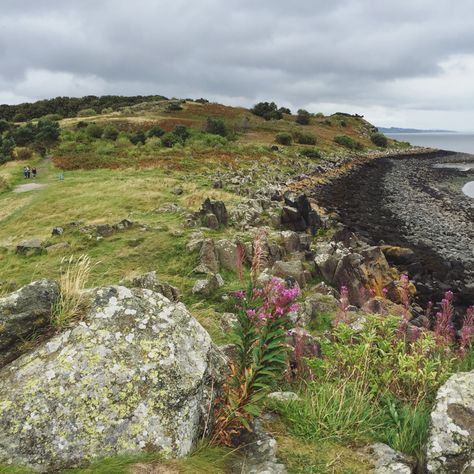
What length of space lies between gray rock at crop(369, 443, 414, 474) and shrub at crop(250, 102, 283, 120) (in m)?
95.2

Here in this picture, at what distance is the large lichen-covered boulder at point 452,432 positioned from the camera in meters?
4.02

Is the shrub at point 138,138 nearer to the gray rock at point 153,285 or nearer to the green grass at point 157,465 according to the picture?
the gray rock at point 153,285

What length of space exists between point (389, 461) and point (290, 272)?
10.3 metres

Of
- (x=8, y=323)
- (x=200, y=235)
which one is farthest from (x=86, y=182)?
(x=8, y=323)

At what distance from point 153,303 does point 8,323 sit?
1.60 metres

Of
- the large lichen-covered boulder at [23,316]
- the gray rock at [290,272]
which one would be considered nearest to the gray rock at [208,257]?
the gray rock at [290,272]

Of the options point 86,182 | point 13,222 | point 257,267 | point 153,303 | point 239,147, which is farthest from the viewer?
point 239,147

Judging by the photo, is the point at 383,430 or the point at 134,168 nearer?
the point at 383,430

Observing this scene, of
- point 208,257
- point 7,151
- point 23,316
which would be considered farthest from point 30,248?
point 7,151

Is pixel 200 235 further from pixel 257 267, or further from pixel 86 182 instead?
pixel 86 182

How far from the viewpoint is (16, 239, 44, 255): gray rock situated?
17450mm

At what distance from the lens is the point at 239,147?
57.7 metres

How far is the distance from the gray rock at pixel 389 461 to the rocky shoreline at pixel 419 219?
1415cm

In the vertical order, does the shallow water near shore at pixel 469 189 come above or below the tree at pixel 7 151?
below
